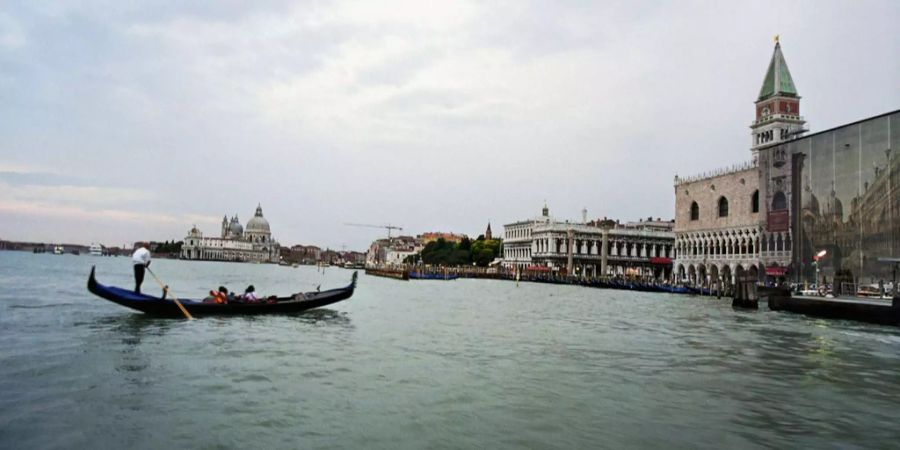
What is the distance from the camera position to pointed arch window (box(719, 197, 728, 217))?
52.3 meters

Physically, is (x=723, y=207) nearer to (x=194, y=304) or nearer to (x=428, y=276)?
(x=428, y=276)

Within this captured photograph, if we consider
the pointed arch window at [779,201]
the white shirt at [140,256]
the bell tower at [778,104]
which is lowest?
the white shirt at [140,256]

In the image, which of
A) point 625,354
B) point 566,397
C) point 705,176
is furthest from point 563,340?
point 705,176

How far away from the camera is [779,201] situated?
42344 mm

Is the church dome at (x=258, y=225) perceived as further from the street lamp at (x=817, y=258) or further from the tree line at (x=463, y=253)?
the street lamp at (x=817, y=258)

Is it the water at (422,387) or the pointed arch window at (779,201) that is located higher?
the pointed arch window at (779,201)

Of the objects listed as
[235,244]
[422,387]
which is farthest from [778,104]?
[235,244]

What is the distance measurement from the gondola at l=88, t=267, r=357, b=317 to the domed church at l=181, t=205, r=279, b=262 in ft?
541

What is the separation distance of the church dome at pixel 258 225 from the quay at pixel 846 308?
17013cm

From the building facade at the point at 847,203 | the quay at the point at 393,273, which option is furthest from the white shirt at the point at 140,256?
the quay at the point at 393,273

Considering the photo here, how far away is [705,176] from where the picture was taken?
5512cm

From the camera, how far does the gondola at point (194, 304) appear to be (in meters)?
15.6

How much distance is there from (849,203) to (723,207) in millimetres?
21373

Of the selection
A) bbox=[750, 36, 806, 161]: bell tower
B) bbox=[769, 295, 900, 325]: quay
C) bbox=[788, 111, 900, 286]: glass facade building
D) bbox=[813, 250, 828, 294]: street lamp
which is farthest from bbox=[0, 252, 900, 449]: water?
bbox=[750, 36, 806, 161]: bell tower
